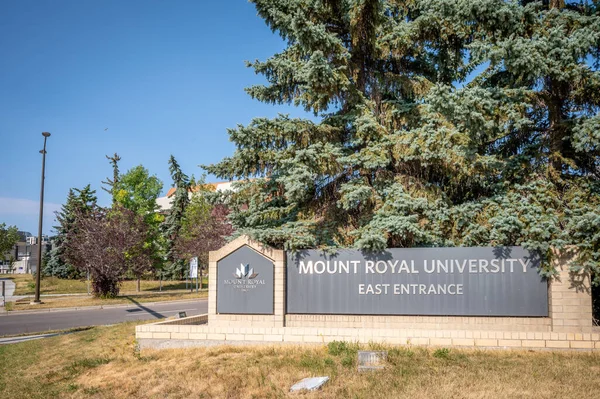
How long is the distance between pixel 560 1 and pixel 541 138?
134 inches

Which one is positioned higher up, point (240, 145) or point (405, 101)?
point (405, 101)

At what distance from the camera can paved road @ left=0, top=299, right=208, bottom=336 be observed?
1744cm

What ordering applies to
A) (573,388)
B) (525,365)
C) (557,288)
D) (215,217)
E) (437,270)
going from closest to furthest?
(573,388), (525,365), (557,288), (437,270), (215,217)

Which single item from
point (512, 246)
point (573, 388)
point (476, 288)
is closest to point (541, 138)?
point (512, 246)

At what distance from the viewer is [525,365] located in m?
8.15

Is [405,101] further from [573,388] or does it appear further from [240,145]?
[573,388]

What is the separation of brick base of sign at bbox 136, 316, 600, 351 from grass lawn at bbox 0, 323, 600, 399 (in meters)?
0.26

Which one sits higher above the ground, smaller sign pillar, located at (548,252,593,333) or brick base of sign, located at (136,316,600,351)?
smaller sign pillar, located at (548,252,593,333)

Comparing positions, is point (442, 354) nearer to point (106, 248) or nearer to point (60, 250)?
point (106, 248)

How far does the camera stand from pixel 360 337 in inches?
386

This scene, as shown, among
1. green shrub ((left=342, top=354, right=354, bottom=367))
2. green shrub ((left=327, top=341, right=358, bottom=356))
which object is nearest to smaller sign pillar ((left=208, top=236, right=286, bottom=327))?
green shrub ((left=327, top=341, right=358, bottom=356))

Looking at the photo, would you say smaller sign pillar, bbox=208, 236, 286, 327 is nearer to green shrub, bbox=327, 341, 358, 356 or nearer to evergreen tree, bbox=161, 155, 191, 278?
green shrub, bbox=327, 341, 358, 356

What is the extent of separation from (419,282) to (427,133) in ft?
11.9

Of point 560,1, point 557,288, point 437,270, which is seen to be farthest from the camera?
point 560,1
